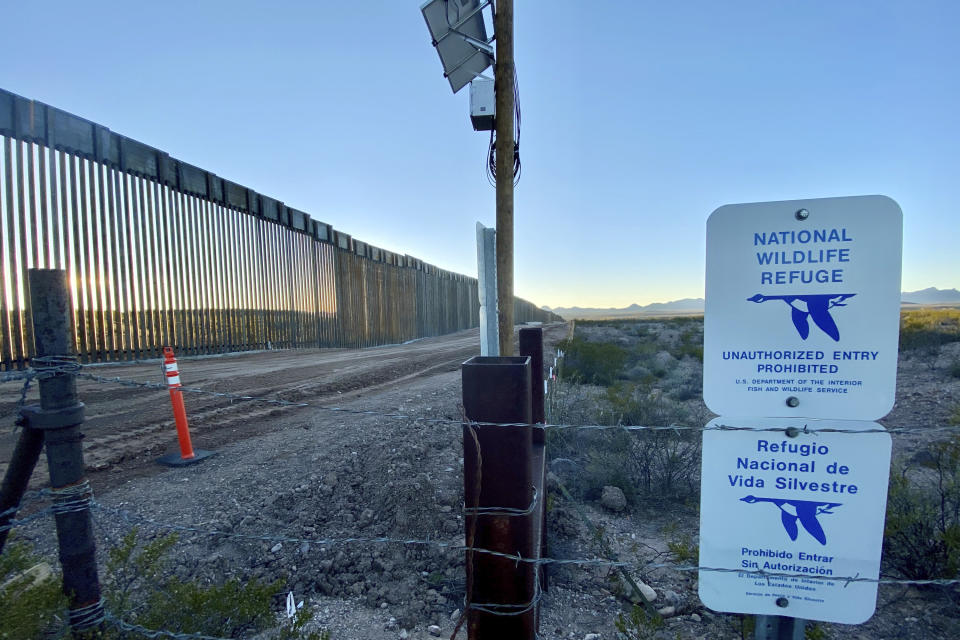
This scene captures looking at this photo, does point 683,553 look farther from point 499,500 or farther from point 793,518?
point 499,500

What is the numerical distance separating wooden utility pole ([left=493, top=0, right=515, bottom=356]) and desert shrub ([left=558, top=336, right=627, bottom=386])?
23.3ft

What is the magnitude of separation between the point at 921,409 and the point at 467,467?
11299 mm

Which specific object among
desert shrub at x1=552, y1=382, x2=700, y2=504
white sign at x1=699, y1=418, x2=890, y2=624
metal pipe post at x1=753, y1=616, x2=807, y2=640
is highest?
white sign at x1=699, y1=418, x2=890, y2=624

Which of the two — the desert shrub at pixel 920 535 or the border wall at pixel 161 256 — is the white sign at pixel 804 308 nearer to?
the desert shrub at pixel 920 535

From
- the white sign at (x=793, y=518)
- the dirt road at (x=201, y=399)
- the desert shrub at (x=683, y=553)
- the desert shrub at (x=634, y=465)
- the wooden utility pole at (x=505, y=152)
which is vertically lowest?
the desert shrub at (x=634, y=465)

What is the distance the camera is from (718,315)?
6.00 feet

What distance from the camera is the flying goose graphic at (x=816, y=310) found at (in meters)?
1.71

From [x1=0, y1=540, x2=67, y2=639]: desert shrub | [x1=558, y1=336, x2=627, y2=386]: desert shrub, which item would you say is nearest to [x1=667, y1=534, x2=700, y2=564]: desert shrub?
[x1=0, y1=540, x2=67, y2=639]: desert shrub

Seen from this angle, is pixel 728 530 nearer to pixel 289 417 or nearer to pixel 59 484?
pixel 59 484

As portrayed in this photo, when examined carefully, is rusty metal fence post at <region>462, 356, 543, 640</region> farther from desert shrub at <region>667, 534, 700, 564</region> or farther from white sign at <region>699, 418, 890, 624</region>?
desert shrub at <region>667, 534, 700, 564</region>

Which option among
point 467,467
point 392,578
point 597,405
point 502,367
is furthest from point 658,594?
point 597,405

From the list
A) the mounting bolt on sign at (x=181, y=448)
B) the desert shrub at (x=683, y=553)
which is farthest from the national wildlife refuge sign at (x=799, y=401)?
the mounting bolt on sign at (x=181, y=448)

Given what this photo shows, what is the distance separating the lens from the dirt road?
5.38 m

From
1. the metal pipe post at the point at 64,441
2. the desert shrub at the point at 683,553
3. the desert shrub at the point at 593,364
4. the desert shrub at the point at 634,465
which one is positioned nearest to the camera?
the metal pipe post at the point at 64,441
